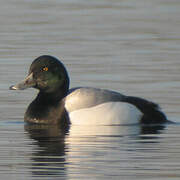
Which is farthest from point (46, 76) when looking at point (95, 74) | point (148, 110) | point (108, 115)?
point (95, 74)

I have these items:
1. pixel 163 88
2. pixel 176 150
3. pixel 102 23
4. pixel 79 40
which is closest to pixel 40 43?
pixel 79 40

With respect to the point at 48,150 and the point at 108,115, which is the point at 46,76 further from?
the point at 48,150

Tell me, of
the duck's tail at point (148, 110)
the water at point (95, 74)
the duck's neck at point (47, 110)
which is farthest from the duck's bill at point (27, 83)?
the duck's tail at point (148, 110)

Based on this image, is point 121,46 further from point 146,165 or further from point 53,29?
point 146,165

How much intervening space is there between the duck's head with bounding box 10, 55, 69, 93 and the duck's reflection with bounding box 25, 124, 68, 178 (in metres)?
0.75

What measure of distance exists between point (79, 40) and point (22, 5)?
612 cm

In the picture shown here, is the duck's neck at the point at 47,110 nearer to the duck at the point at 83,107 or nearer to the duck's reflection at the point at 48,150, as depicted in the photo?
the duck at the point at 83,107

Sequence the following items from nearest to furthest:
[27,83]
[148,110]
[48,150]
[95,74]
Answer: [48,150]
[148,110]
[27,83]
[95,74]

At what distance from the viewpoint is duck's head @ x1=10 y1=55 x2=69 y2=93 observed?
1317cm

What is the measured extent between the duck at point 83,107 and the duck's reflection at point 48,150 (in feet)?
0.77

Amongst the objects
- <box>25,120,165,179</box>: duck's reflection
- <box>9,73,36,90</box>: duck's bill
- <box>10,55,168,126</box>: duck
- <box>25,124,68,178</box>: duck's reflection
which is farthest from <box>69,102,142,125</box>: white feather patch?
<box>9,73,36,90</box>: duck's bill

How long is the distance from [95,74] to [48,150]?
203 inches

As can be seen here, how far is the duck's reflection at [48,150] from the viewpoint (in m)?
9.42

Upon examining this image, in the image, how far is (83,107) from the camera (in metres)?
12.6
